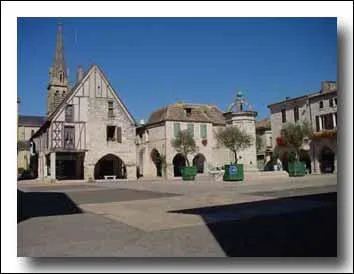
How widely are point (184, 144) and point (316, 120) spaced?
875 centimetres

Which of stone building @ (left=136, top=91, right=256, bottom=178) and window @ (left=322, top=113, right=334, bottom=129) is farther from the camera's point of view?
stone building @ (left=136, top=91, right=256, bottom=178)

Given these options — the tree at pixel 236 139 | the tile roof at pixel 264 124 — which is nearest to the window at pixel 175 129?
the tree at pixel 236 139

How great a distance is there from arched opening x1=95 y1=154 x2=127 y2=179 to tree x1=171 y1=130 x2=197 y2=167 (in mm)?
3925

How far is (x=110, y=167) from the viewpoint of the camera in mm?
28891

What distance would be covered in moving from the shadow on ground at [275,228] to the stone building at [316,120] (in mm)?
16211

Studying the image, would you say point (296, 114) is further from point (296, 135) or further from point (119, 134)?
point (119, 134)

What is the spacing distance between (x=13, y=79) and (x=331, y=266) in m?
4.40

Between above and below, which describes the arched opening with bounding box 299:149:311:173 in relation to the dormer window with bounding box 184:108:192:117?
below

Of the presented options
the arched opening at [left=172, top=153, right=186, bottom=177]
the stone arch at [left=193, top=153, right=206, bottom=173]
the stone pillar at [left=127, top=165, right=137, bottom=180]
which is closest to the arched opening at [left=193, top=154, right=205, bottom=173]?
the stone arch at [left=193, top=153, right=206, bottom=173]

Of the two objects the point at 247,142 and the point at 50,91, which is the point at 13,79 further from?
the point at 50,91

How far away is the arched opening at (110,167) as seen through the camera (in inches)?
1107

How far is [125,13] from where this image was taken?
5.31 meters

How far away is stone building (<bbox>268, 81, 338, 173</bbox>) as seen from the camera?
80.3 feet

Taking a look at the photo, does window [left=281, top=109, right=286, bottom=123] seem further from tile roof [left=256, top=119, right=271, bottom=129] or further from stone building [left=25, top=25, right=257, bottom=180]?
tile roof [left=256, top=119, right=271, bottom=129]
